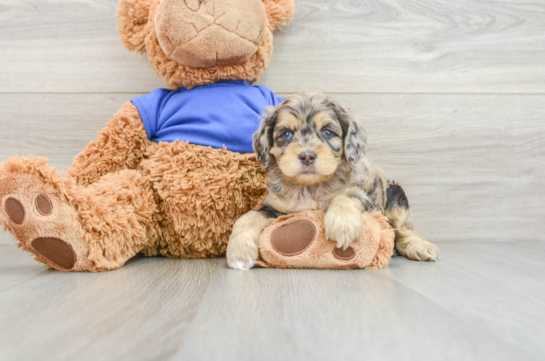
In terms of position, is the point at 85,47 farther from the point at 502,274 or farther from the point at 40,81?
the point at 502,274

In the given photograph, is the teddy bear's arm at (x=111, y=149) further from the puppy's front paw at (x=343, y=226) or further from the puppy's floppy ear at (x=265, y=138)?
the puppy's front paw at (x=343, y=226)

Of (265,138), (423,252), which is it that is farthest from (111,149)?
(423,252)

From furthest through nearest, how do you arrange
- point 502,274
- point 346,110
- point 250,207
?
point 250,207 → point 346,110 → point 502,274

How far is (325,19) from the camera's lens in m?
2.32

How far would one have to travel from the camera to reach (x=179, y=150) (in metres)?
1.81

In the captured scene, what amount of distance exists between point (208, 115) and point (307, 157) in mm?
560

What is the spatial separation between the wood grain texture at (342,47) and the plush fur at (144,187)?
1.17 feet

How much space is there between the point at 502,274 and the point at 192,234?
4.15ft

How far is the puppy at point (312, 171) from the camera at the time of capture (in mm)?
1557

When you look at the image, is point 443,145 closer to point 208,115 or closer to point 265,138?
point 265,138

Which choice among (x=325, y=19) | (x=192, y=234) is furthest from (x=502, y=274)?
(x=325, y=19)

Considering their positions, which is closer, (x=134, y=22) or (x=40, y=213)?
(x=40, y=213)

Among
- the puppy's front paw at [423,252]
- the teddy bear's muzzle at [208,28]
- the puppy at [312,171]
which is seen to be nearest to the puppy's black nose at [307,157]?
the puppy at [312,171]

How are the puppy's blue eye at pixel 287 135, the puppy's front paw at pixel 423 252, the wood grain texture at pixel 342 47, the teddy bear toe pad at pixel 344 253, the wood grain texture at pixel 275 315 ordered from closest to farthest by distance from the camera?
the wood grain texture at pixel 275 315 < the teddy bear toe pad at pixel 344 253 < the puppy's blue eye at pixel 287 135 < the puppy's front paw at pixel 423 252 < the wood grain texture at pixel 342 47
